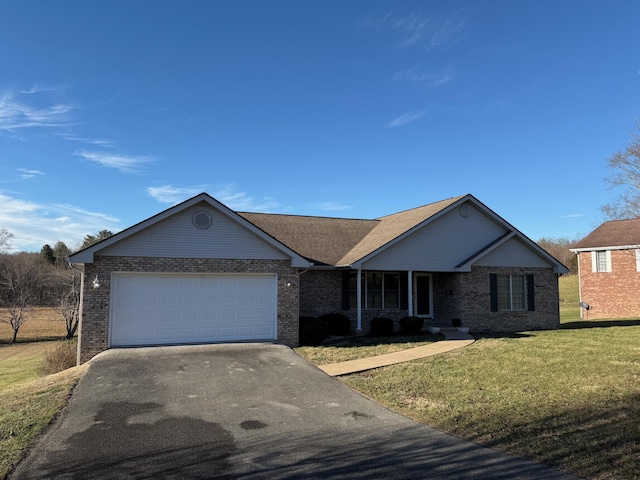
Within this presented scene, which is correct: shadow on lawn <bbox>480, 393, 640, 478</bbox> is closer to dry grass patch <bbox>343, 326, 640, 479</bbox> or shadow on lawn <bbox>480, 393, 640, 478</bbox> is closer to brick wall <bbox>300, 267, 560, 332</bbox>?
dry grass patch <bbox>343, 326, 640, 479</bbox>

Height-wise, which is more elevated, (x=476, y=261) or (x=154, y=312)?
(x=476, y=261)

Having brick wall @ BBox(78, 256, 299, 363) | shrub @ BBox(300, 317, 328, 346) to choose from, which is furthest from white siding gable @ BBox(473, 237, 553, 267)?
brick wall @ BBox(78, 256, 299, 363)

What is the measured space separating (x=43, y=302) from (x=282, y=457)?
45.8m

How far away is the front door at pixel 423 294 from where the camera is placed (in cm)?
2067

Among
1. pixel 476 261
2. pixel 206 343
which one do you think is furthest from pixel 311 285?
pixel 476 261

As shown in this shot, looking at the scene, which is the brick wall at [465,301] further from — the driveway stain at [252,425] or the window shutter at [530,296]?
the driveway stain at [252,425]

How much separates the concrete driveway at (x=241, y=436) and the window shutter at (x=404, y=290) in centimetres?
961

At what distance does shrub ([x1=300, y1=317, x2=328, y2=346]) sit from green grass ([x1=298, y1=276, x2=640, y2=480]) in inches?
179

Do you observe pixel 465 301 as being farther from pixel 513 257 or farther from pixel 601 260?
pixel 601 260

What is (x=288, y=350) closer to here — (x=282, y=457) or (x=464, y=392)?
(x=464, y=392)

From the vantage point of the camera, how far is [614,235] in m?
29.0

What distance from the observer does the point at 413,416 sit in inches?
303

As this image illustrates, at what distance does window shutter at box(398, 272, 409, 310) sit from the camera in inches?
784

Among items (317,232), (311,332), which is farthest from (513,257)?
(311,332)
